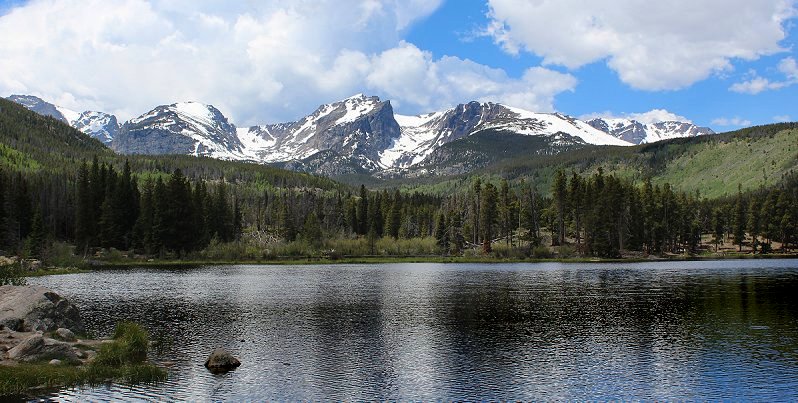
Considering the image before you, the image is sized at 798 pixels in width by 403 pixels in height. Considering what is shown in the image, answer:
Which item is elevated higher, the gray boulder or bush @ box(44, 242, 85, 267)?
bush @ box(44, 242, 85, 267)

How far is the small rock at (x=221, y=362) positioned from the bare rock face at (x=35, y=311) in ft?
49.5

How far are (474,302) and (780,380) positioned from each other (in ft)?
135

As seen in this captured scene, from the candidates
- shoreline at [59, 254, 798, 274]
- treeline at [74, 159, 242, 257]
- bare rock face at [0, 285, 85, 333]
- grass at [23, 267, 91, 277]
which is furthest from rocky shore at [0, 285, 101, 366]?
treeline at [74, 159, 242, 257]

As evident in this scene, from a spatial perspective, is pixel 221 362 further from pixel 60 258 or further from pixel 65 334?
pixel 60 258

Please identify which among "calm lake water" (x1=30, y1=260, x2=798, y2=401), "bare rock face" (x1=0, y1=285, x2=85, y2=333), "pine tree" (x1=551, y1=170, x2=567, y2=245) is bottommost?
"calm lake water" (x1=30, y1=260, x2=798, y2=401)

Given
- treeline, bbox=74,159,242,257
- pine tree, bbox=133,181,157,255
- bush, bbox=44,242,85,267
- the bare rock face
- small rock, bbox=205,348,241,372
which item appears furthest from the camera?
pine tree, bbox=133,181,157,255

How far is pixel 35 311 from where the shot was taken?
155 ft

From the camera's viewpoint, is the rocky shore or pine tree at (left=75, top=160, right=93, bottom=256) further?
pine tree at (left=75, top=160, right=93, bottom=256)

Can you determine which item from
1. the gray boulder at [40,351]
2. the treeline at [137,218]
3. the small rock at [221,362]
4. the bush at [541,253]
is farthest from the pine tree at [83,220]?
the small rock at [221,362]

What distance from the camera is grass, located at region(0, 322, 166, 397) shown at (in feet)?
113

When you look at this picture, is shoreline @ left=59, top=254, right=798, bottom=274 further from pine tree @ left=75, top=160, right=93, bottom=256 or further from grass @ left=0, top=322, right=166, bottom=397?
grass @ left=0, top=322, right=166, bottom=397

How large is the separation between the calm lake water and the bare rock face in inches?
175

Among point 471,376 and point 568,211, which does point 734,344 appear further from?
point 568,211

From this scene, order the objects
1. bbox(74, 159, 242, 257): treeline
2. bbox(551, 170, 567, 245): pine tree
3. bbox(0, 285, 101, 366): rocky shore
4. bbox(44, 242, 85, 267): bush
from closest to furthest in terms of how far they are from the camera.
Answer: bbox(0, 285, 101, 366): rocky shore
bbox(44, 242, 85, 267): bush
bbox(74, 159, 242, 257): treeline
bbox(551, 170, 567, 245): pine tree
